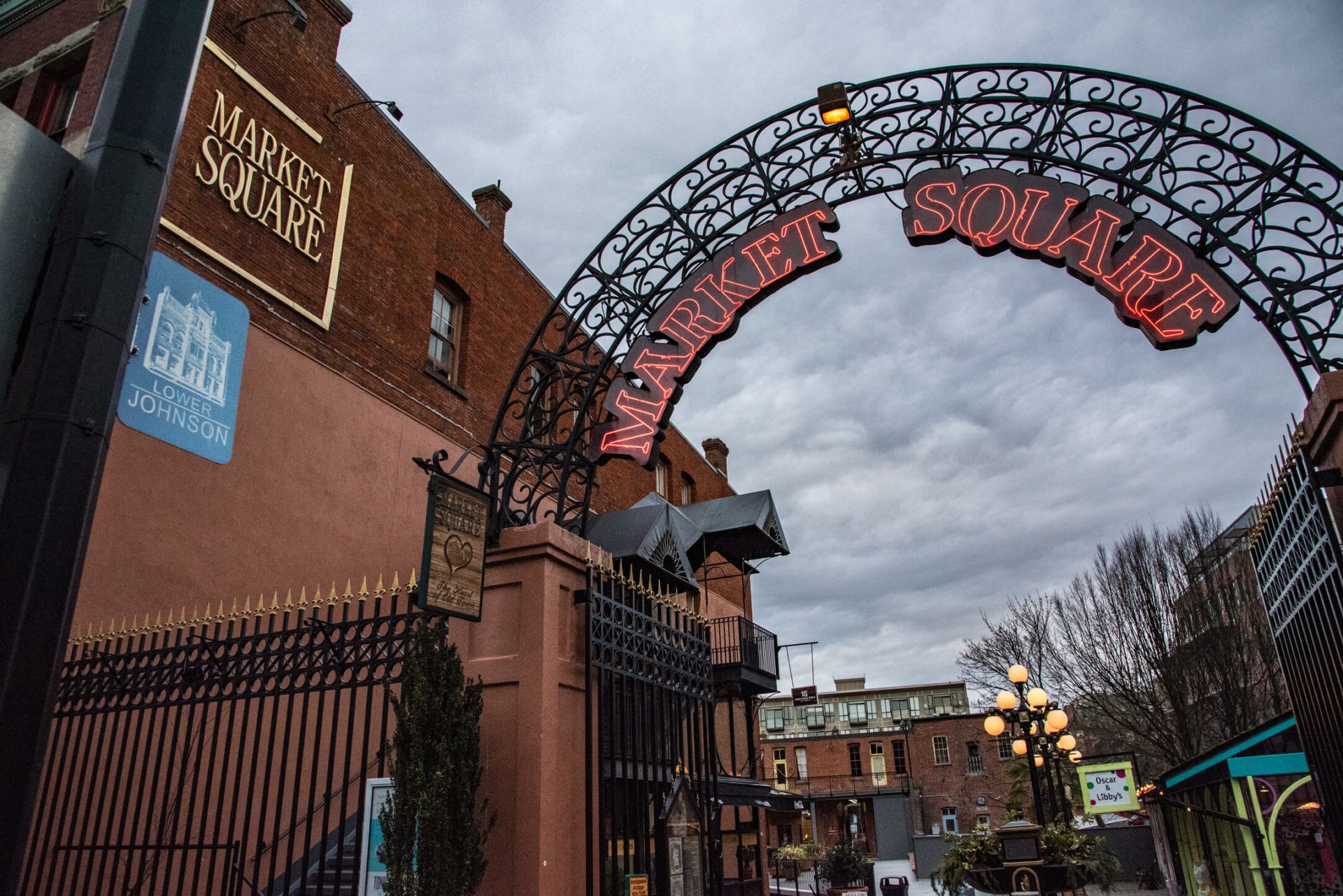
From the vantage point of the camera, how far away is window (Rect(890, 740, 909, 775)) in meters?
56.8

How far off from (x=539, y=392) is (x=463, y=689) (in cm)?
334

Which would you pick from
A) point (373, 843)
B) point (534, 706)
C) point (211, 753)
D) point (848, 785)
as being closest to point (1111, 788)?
point (534, 706)

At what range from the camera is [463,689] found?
241 inches

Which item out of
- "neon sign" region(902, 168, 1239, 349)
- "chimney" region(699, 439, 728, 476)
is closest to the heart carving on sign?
"neon sign" region(902, 168, 1239, 349)

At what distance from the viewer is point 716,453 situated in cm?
3212

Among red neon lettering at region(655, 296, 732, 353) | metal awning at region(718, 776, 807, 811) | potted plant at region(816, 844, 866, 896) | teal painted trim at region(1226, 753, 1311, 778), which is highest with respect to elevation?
red neon lettering at region(655, 296, 732, 353)

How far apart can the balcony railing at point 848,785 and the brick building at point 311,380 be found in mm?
46097

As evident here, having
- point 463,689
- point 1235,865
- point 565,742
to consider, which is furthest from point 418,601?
point 1235,865

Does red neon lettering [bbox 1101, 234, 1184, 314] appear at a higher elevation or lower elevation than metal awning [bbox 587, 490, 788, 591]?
lower

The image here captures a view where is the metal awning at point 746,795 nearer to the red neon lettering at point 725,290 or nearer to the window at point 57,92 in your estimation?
the red neon lettering at point 725,290

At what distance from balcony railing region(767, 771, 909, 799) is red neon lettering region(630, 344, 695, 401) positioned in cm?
5197

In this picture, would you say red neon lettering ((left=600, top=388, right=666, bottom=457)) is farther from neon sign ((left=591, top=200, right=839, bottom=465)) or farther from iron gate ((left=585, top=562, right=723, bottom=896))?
iron gate ((left=585, top=562, right=723, bottom=896))

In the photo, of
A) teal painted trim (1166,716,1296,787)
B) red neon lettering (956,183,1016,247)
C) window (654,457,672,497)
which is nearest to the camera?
red neon lettering (956,183,1016,247)

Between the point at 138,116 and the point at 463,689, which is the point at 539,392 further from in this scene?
the point at 138,116
